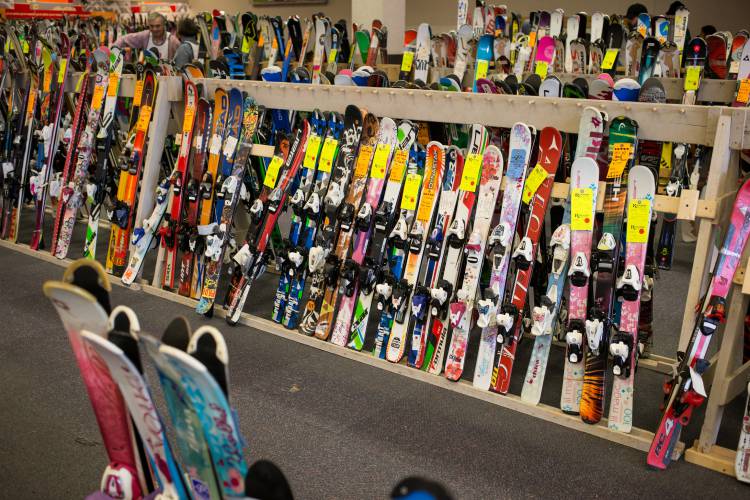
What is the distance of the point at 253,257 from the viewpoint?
3711 millimetres

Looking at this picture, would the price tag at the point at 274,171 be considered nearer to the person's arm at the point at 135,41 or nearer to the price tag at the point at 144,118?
the price tag at the point at 144,118

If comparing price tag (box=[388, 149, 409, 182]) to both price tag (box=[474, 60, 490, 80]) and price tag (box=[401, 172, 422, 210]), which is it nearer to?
price tag (box=[401, 172, 422, 210])

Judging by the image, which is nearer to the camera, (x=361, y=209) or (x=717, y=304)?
(x=717, y=304)

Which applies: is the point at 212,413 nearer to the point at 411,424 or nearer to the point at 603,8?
the point at 411,424

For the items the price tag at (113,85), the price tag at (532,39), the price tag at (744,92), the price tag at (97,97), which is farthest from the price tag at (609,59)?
the price tag at (97,97)

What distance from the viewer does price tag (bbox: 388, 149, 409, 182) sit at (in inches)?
128

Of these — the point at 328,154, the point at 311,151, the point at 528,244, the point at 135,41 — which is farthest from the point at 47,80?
the point at 528,244

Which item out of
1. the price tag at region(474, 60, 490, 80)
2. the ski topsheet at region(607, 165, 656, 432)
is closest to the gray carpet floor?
the ski topsheet at region(607, 165, 656, 432)

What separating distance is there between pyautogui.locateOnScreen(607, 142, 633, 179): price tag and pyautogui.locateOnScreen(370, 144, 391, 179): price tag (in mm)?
1021

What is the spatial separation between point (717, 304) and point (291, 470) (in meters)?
1.56

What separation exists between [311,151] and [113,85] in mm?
1691

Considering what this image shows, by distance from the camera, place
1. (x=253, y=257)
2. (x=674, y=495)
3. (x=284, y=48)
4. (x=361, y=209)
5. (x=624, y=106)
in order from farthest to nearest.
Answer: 1. (x=284, y=48)
2. (x=253, y=257)
3. (x=361, y=209)
4. (x=624, y=106)
5. (x=674, y=495)

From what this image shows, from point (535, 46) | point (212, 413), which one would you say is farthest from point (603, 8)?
point (212, 413)

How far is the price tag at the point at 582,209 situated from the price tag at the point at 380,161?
926 mm
